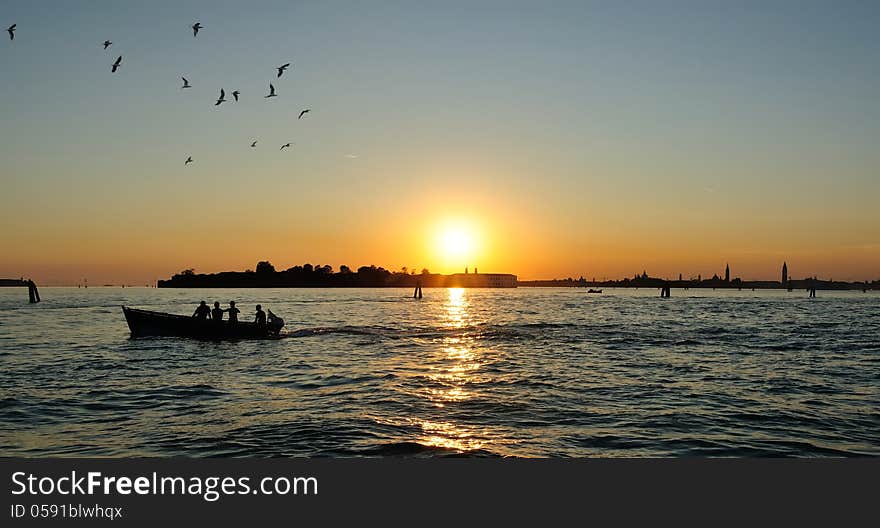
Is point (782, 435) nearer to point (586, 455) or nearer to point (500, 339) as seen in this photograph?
point (586, 455)

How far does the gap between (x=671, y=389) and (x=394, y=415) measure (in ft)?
→ 37.5

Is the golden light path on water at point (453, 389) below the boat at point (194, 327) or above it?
below

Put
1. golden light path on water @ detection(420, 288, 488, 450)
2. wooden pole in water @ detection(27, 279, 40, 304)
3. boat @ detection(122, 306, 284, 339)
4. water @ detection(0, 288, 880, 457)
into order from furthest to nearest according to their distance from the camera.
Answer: wooden pole in water @ detection(27, 279, 40, 304)
boat @ detection(122, 306, 284, 339)
golden light path on water @ detection(420, 288, 488, 450)
water @ detection(0, 288, 880, 457)

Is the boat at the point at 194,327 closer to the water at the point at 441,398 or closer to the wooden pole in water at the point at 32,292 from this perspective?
the water at the point at 441,398

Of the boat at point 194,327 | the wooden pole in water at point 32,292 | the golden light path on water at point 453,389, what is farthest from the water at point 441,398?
the wooden pole in water at point 32,292

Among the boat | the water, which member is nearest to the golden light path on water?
the water

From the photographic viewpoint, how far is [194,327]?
48.2 m

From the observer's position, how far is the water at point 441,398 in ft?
56.5

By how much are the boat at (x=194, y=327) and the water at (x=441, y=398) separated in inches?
68.4

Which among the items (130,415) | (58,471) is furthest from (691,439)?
(130,415)

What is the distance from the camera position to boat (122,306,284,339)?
157 ft

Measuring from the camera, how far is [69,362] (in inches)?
1404

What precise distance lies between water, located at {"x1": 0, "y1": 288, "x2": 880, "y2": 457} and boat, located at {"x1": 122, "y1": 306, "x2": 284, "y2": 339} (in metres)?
1.74

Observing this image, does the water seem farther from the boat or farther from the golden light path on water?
the boat
